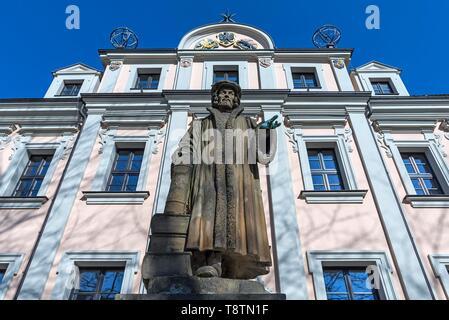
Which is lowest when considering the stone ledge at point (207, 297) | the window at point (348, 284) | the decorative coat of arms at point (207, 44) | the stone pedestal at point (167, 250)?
the stone ledge at point (207, 297)

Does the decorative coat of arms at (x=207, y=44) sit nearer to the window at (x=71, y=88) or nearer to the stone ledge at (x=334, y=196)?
the window at (x=71, y=88)

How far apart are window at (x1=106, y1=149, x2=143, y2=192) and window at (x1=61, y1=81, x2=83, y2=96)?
15.2ft

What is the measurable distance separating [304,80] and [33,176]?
10080mm

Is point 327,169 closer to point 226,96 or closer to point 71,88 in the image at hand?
point 226,96

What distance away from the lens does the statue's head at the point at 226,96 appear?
181 inches

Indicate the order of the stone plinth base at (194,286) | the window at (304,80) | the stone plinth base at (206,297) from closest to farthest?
the stone plinth base at (206,297) → the stone plinth base at (194,286) → the window at (304,80)

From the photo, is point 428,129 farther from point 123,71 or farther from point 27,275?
point 27,275

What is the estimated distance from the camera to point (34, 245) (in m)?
8.29

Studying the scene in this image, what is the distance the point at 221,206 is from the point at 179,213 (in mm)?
441

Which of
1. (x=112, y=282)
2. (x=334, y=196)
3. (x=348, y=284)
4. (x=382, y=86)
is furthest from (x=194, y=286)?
(x=382, y=86)

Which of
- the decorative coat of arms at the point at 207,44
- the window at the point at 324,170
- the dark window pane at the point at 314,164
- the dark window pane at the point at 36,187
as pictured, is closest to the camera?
the window at the point at 324,170

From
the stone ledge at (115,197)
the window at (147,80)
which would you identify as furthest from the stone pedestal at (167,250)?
the window at (147,80)

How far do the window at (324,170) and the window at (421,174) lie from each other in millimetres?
2189
